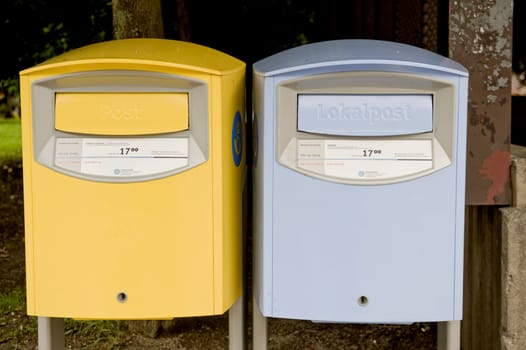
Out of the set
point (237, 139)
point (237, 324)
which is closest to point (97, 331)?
point (237, 324)

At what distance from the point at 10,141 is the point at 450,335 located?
11467 mm

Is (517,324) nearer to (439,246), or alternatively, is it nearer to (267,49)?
(439,246)

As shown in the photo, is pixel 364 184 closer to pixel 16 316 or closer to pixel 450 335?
pixel 450 335

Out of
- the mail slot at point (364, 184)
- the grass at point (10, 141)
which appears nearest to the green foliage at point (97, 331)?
the mail slot at point (364, 184)

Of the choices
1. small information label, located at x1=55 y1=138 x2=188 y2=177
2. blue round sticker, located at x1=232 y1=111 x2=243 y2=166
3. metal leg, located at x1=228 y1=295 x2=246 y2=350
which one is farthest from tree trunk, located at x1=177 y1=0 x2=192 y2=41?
small information label, located at x1=55 y1=138 x2=188 y2=177

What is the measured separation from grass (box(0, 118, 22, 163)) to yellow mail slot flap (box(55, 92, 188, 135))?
28.8 ft

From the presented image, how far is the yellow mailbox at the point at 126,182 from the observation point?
2.68 metres

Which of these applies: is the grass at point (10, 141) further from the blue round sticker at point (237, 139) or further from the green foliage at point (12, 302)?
the blue round sticker at point (237, 139)

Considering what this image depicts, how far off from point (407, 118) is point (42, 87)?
122 cm

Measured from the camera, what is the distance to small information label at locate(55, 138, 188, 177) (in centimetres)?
268

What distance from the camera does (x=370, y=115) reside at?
2.66 meters

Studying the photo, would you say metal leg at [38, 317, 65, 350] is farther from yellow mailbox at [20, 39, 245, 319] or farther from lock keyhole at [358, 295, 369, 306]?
lock keyhole at [358, 295, 369, 306]

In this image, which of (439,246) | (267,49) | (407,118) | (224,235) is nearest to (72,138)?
(224,235)

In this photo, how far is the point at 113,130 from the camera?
8.78 ft
